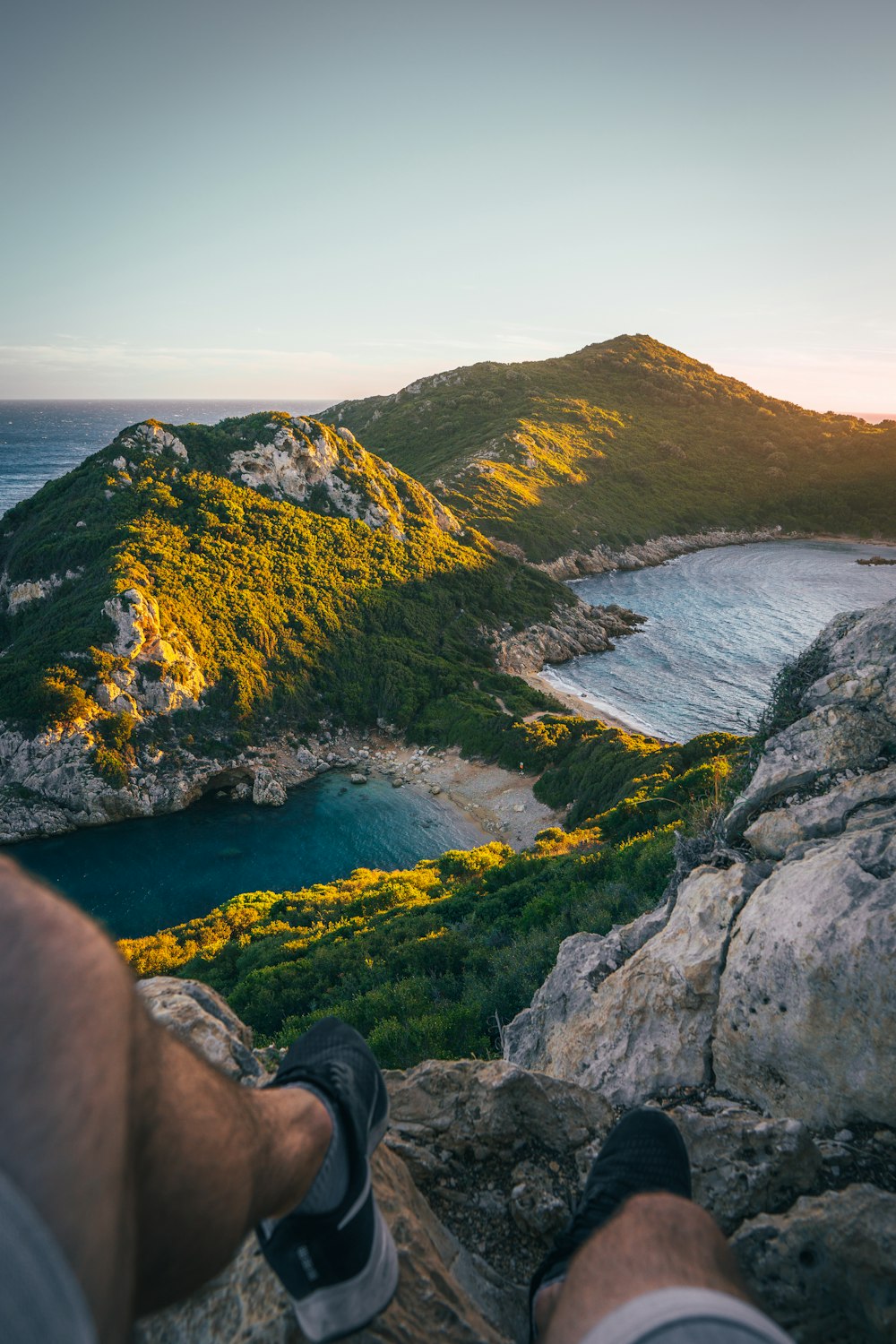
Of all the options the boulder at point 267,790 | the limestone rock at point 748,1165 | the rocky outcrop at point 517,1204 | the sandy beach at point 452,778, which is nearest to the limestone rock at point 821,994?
the rocky outcrop at point 517,1204

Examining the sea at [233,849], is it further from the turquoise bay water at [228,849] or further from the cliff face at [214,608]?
the cliff face at [214,608]

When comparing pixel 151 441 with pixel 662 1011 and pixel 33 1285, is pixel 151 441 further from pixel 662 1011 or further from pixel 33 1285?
pixel 33 1285

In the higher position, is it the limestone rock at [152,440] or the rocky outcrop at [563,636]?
the limestone rock at [152,440]

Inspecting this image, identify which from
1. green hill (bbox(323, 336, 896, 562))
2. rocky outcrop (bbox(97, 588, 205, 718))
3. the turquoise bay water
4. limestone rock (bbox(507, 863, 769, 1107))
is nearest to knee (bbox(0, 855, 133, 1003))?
limestone rock (bbox(507, 863, 769, 1107))

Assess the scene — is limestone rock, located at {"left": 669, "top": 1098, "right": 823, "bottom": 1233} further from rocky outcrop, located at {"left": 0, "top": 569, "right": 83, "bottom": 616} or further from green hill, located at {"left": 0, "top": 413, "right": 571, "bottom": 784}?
rocky outcrop, located at {"left": 0, "top": 569, "right": 83, "bottom": 616}

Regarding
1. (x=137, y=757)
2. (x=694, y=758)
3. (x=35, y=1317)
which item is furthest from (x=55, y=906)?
(x=137, y=757)

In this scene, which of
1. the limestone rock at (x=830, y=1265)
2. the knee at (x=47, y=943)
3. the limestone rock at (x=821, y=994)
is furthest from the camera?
the limestone rock at (x=821, y=994)

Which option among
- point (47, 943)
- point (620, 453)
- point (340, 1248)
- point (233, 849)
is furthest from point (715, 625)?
point (47, 943)
